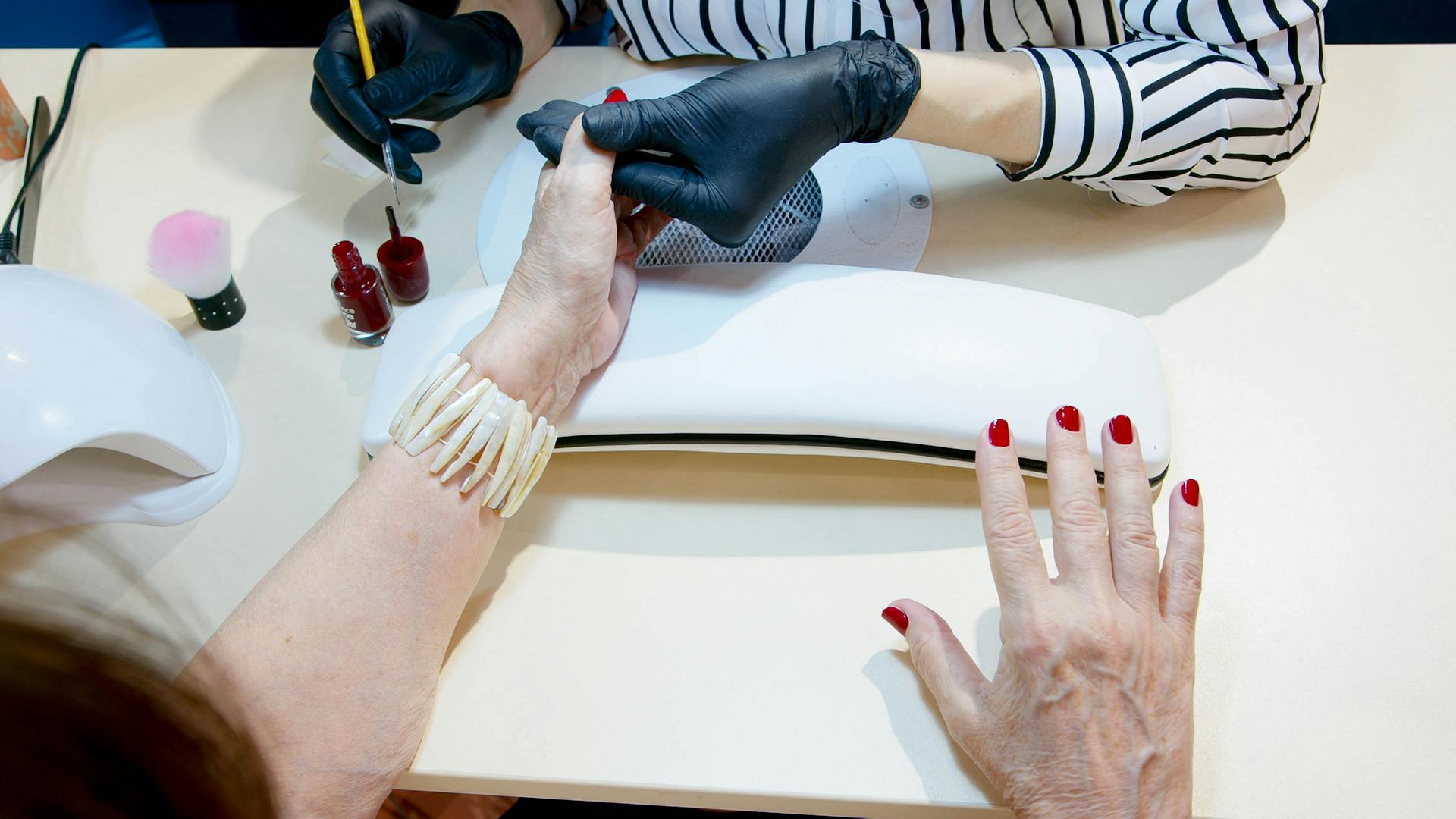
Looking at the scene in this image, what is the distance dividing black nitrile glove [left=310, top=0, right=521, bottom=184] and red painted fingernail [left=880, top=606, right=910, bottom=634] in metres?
0.66

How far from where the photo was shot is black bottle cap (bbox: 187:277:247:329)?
85 cm

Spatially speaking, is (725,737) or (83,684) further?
(725,737)

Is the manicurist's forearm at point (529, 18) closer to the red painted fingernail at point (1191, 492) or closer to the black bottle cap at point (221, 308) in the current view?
the black bottle cap at point (221, 308)

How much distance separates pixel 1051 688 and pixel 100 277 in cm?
99

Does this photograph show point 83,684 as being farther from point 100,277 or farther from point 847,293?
point 100,277

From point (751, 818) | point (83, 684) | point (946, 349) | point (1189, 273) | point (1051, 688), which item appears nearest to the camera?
point (83, 684)

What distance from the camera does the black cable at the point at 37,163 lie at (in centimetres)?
90

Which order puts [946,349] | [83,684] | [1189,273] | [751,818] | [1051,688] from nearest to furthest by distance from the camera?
[83,684], [1051,688], [946,349], [1189,273], [751,818]

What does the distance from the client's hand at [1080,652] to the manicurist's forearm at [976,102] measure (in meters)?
0.36

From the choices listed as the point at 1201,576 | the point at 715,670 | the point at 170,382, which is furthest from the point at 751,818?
the point at 170,382

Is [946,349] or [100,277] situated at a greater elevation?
[100,277]

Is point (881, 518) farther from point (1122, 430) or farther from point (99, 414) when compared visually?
point (99, 414)

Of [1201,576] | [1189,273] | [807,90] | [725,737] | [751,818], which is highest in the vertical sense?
[807,90]

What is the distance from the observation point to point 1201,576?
0.66 meters
